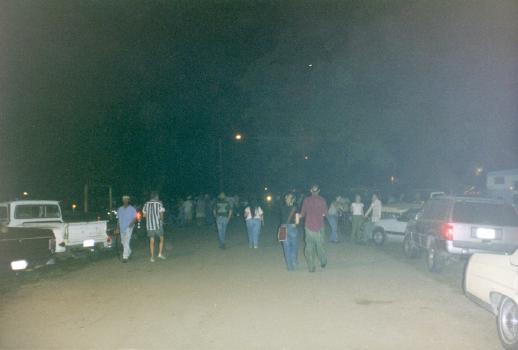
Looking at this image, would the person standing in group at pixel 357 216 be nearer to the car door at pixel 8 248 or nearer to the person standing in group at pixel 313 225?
the person standing in group at pixel 313 225

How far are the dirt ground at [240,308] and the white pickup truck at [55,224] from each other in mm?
724

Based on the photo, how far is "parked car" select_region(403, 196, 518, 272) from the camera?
411 inches

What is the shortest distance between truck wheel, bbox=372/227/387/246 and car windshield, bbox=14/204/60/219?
10666mm

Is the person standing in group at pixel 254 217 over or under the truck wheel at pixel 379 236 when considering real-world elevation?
over

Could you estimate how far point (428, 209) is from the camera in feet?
41.0

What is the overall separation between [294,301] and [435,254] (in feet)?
15.5

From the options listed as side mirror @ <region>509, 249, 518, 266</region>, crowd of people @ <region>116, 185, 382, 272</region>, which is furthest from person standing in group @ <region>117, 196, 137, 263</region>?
side mirror @ <region>509, 249, 518, 266</region>

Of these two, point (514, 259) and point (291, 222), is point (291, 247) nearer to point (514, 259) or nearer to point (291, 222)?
point (291, 222)

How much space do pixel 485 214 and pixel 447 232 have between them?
1.00 metres

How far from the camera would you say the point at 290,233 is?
1159 centimetres

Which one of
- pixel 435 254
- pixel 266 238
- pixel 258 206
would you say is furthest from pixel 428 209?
pixel 266 238

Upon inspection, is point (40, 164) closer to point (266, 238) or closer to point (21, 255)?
point (266, 238)

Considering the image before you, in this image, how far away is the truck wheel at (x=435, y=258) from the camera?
11.0 meters

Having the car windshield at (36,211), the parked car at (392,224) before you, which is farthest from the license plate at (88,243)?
the parked car at (392,224)
